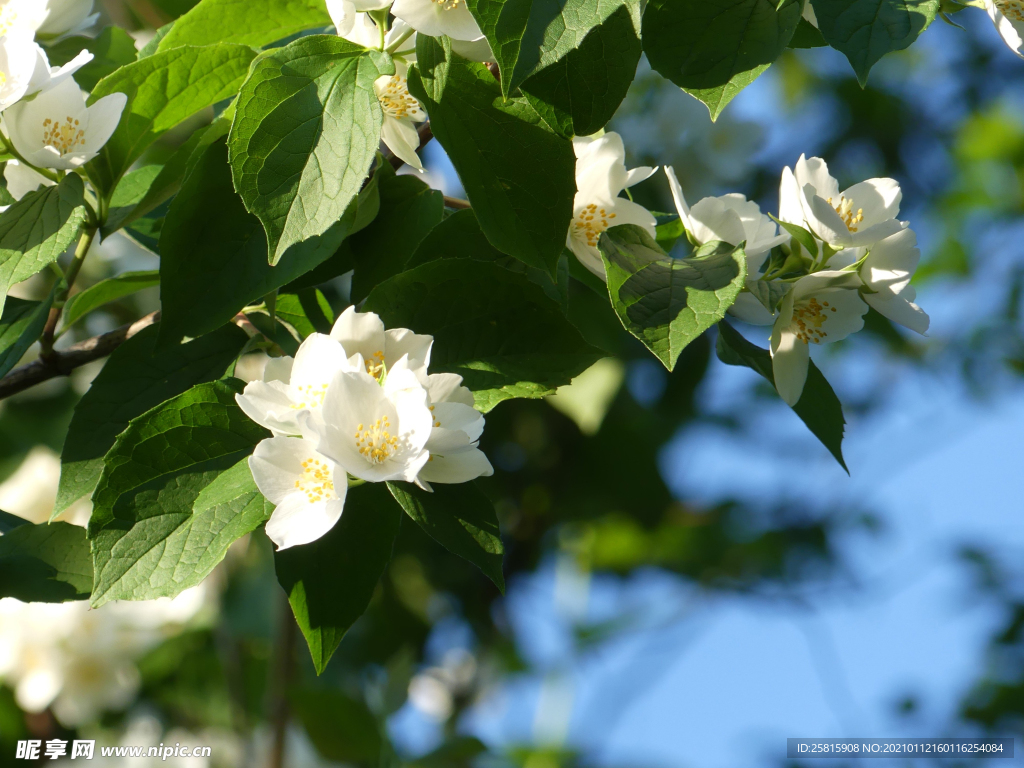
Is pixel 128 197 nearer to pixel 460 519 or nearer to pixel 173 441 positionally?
pixel 173 441

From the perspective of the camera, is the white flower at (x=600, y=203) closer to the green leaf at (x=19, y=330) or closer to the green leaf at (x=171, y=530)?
the green leaf at (x=171, y=530)

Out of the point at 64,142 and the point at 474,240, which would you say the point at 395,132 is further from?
the point at 64,142

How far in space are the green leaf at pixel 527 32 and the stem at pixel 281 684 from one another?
101cm

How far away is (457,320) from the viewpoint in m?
0.63

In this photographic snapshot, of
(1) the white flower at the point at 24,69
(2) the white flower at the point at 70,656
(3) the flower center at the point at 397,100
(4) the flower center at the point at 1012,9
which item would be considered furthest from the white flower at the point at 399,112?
(2) the white flower at the point at 70,656

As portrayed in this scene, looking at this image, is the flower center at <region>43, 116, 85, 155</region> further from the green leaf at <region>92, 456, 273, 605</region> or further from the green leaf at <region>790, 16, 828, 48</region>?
the green leaf at <region>790, 16, 828, 48</region>

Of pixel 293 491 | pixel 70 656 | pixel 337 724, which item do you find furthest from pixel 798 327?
pixel 70 656

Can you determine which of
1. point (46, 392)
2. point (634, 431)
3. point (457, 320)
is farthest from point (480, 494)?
point (46, 392)

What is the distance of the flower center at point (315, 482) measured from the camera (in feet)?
1.80

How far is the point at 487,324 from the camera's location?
2.06 ft

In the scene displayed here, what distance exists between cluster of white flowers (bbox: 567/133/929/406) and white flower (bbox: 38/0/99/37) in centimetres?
53

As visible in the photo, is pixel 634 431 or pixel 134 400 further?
pixel 634 431

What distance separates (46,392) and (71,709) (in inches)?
24.1

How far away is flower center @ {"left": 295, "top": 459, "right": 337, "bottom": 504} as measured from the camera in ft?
1.80
